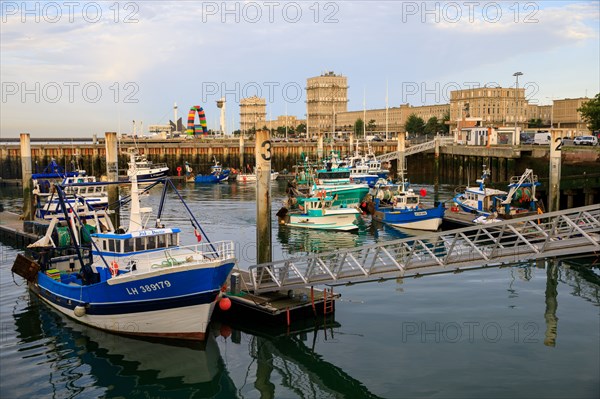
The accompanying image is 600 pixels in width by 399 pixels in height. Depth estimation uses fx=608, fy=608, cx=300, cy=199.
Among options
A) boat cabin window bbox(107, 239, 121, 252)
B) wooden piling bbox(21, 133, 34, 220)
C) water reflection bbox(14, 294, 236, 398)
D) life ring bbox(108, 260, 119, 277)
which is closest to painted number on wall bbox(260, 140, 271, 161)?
boat cabin window bbox(107, 239, 121, 252)

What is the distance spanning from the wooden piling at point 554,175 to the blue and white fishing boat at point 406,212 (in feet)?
29.0

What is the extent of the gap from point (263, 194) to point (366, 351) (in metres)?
8.51

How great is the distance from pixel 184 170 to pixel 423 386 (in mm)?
96009

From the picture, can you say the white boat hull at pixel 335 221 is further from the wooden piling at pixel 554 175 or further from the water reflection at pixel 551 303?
the water reflection at pixel 551 303

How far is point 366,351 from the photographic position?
2219 cm

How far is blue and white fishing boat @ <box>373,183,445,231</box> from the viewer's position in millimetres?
Result: 47500

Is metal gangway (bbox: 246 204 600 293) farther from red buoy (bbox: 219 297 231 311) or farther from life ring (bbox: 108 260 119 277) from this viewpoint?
life ring (bbox: 108 260 119 277)

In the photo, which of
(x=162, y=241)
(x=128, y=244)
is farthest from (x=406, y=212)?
(x=128, y=244)

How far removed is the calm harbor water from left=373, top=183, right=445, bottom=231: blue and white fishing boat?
15.9 metres

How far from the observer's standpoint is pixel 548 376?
19453 millimetres

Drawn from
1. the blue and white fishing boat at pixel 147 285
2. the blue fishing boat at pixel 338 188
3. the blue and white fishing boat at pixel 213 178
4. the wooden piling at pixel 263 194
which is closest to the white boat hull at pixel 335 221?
the blue fishing boat at pixel 338 188

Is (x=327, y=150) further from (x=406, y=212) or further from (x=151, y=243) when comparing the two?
(x=151, y=243)

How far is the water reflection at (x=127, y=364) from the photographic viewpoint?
19.9m

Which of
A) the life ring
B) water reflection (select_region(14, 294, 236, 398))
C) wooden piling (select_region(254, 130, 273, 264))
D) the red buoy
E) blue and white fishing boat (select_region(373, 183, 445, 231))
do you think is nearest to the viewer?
water reflection (select_region(14, 294, 236, 398))
